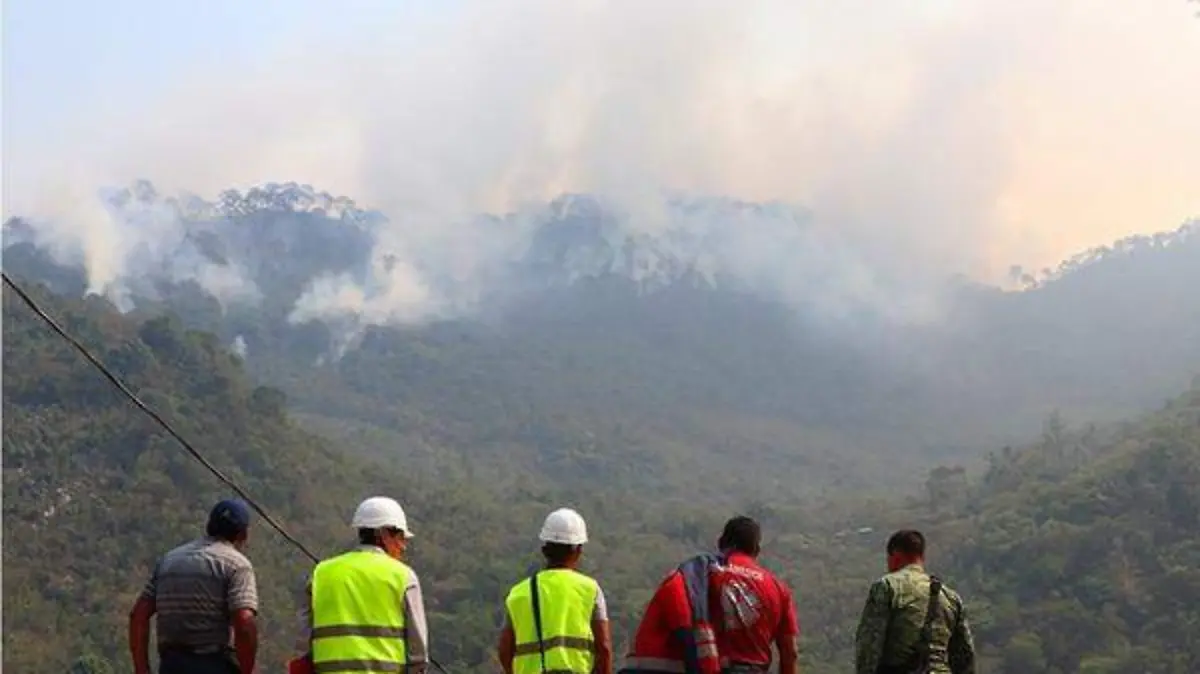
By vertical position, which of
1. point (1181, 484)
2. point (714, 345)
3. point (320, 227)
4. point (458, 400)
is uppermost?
point (320, 227)

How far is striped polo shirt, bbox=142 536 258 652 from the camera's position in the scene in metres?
6.10

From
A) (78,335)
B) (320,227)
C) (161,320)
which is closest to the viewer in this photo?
(78,335)

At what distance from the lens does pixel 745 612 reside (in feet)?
21.8

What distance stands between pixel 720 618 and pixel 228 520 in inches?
95.8

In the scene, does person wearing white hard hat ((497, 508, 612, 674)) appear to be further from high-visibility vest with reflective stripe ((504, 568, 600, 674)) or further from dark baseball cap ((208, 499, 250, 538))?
dark baseball cap ((208, 499, 250, 538))

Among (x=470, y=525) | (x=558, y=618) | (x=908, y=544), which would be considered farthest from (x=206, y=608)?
(x=470, y=525)

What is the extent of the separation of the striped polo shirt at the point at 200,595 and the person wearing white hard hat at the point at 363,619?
0.50 metres

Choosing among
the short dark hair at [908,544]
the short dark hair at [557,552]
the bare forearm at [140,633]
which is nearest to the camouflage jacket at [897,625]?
the short dark hair at [908,544]

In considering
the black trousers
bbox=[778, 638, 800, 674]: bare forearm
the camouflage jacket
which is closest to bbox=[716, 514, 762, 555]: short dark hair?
bbox=[778, 638, 800, 674]: bare forearm

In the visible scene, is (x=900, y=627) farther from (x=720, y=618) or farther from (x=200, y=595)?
(x=200, y=595)

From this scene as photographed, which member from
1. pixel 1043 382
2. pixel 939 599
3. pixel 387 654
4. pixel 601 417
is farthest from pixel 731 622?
pixel 1043 382

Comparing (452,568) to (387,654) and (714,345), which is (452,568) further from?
(714,345)

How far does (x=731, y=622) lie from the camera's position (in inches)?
261

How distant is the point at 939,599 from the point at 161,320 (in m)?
74.1
